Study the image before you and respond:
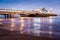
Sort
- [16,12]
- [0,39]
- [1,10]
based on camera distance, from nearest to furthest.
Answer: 1. [0,39]
2. [1,10]
3. [16,12]

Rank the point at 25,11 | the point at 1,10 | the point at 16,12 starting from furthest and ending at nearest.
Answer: the point at 25,11 → the point at 16,12 → the point at 1,10

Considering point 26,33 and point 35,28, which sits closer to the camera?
point 26,33

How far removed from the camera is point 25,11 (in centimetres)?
6262

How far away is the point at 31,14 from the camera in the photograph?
2650 inches

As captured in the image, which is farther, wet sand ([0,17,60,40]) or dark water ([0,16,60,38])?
dark water ([0,16,60,38])

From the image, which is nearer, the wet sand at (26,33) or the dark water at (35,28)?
the wet sand at (26,33)

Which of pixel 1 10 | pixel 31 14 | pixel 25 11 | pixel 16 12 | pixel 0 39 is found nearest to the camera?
pixel 0 39

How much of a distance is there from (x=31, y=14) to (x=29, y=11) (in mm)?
3607

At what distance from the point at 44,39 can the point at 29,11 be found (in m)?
56.8

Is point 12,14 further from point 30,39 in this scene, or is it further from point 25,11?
point 30,39

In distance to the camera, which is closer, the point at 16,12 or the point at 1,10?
the point at 1,10

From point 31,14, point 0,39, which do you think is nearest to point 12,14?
point 31,14

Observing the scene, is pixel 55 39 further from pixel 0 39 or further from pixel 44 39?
pixel 0 39

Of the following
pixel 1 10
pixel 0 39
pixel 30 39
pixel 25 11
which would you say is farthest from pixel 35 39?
pixel 25 11
